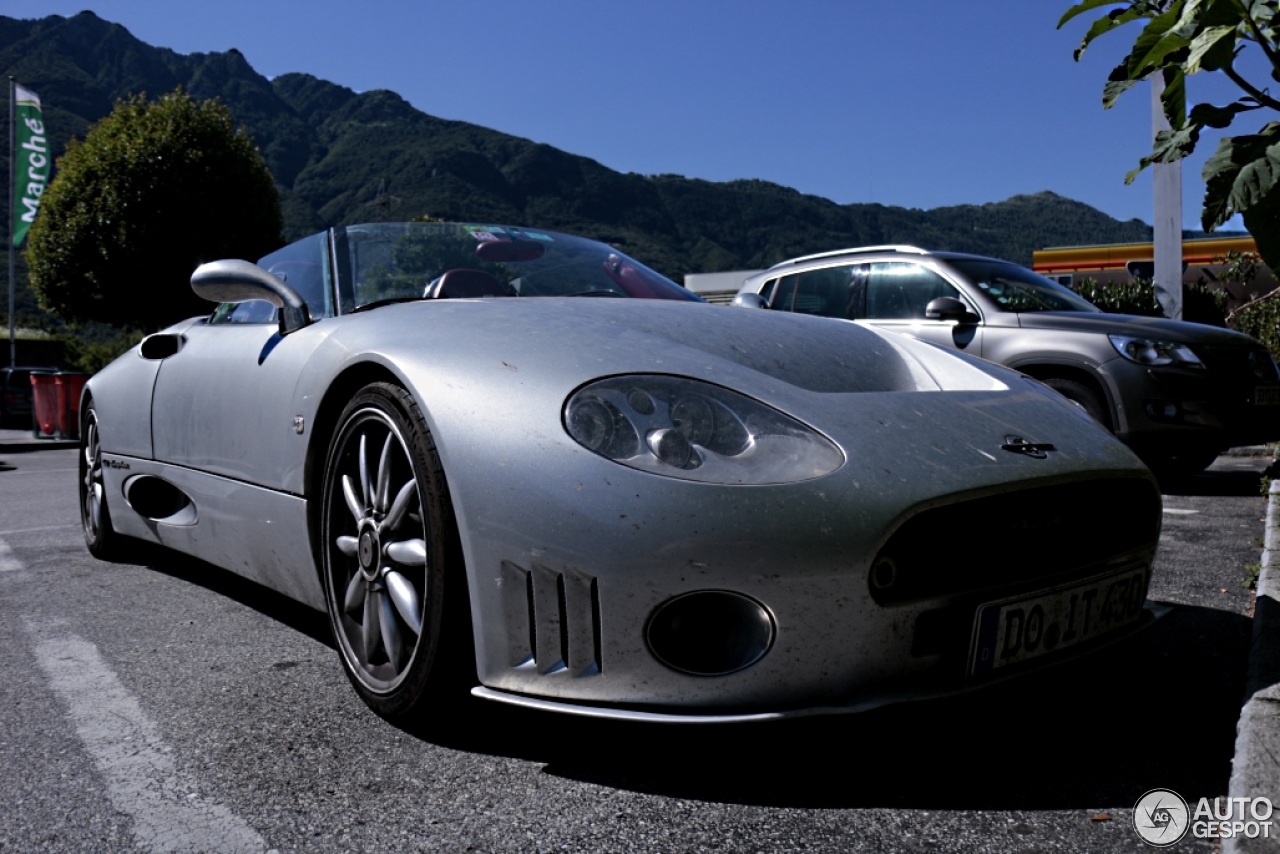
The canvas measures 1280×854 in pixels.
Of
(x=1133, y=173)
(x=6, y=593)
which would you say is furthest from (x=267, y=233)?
(x=1133, y=173)

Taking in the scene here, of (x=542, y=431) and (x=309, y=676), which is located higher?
(x=542, y=431)

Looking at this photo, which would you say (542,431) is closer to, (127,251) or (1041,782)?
(1041,782)

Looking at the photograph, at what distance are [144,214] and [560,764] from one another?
2491 centimetres

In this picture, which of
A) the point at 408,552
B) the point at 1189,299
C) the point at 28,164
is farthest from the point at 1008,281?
the point at 28,164

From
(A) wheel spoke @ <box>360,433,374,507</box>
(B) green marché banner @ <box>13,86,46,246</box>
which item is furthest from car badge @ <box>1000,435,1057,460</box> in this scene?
(B) green marché banner @ <box>13,86,46,246</box>

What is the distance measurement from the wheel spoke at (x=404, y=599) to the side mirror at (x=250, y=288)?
881 millimetres

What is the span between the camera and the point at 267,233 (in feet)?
85.0

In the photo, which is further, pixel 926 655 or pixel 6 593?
pixel 6 593

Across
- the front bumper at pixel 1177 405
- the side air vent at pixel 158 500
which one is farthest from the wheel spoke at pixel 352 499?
the front bumper at pixel 1177 405

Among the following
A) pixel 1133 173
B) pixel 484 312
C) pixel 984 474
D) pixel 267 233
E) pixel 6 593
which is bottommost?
pixel 6 593

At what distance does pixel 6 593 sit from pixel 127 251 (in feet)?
72.8

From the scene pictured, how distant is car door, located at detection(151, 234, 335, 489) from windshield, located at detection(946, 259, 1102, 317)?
455 centimetres

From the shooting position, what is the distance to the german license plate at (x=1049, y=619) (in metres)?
1.88

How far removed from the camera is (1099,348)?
5.94 m
